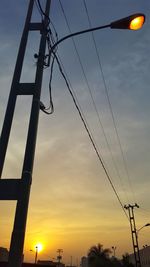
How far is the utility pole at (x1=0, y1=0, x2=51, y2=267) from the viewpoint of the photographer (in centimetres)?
430

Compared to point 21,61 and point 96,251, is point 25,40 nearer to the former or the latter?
point 21,61

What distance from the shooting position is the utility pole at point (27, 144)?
14.1 feet

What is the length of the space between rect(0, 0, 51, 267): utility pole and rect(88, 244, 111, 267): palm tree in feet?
235

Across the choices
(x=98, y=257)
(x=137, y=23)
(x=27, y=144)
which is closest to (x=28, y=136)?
(x=27, y=144)

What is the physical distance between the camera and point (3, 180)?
16.2ft

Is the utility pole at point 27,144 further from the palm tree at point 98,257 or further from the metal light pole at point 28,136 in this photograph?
the palm tree at point 98,257

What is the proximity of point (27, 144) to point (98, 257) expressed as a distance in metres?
76.9

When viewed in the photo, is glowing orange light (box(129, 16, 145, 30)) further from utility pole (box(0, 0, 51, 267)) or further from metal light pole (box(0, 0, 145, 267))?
utility pole (box(0, 0, 51, 267))

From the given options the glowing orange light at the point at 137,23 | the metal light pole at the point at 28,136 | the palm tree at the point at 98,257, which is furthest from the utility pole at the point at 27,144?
the palm tree at the point at 98,257

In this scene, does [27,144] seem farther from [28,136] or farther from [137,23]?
[137,23]

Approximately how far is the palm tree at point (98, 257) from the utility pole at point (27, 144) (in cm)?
7177

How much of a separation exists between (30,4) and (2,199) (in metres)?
4.77

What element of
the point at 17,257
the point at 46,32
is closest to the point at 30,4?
the point at 46,32

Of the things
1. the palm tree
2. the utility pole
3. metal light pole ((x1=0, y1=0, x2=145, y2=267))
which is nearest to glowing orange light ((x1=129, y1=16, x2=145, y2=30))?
metal light pole ((x1=0, y1=0, x2=145, y2=267))
